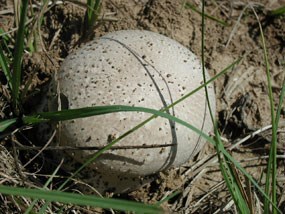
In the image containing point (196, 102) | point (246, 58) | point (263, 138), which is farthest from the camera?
point (246, 58)

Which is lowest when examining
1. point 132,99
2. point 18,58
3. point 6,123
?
point 6,123

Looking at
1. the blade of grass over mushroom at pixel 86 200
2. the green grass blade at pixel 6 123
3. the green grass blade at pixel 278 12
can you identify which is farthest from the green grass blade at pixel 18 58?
the green grass blade at pixel 278 12

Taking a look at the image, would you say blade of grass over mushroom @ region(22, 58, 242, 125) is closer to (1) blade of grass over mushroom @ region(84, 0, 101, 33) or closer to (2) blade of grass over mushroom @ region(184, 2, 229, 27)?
(1) blade of grass over mushroom @ region(84, 0, 101, 33)

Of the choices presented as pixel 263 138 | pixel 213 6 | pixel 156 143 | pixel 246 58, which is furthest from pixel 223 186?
pixel 213 6

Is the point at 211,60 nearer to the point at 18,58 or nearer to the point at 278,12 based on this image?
the point at 278,12

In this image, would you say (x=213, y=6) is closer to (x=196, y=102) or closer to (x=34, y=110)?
(x=196, y=102)

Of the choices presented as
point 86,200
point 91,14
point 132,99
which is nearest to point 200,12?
point 91,14
